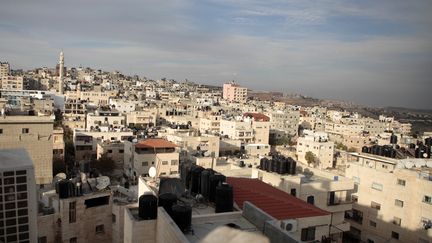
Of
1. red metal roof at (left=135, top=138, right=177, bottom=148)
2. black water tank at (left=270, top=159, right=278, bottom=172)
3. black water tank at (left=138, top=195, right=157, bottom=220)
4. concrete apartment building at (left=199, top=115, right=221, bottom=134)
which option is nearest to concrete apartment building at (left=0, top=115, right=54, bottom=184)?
red metal roof at (left=135, top=138, right=177, bottom=148)

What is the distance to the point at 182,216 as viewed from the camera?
658 centimetres

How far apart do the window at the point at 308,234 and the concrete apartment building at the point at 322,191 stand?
10.7 feet

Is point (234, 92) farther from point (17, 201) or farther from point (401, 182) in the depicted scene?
point (17, 201)

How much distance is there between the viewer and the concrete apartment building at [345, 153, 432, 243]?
13203 millimetres

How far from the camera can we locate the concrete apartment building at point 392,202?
13.2m

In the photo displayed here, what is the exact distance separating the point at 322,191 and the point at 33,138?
631 inches

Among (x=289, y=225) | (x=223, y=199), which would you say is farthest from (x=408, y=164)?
(x=223, y=199)

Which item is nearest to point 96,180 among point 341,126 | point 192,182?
point 192,182

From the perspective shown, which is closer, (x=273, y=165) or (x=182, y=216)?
(x=182, y=216)

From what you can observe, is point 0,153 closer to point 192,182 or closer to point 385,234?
point 192,182

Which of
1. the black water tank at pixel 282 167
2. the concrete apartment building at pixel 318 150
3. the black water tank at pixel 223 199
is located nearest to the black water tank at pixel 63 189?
the black water tank at pixel 223 199

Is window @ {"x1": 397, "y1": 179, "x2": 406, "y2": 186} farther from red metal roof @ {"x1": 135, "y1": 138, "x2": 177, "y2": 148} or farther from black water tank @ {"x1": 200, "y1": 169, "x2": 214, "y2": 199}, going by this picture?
red metal roof @ {"x1": 135, "y1": 138, "x2": 177, "y2": 148}

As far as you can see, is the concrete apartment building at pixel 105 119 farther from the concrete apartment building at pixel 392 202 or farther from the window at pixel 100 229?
the concrete apartment building at pixel 392 202

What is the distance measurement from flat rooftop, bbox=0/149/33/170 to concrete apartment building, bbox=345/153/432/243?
1243 centimetres
